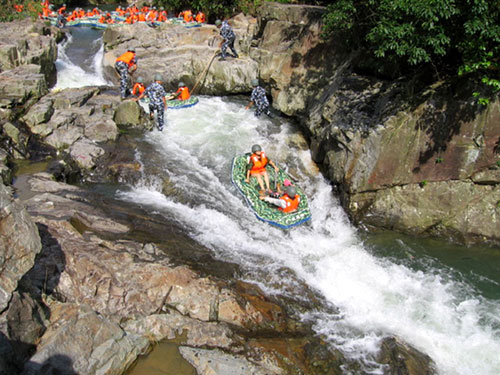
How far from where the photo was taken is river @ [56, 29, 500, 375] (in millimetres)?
7016

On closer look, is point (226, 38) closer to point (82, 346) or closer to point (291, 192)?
point (291, 192)

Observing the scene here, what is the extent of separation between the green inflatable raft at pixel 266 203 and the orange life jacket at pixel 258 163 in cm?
28

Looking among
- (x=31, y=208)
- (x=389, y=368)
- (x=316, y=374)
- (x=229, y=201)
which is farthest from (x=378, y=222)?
(x=31, y=208)

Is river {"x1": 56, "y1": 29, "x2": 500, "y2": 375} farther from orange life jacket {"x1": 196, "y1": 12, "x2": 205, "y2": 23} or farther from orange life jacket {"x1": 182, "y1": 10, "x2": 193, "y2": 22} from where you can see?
orange life jacket {"x1": 182, "y1": 10, "x2": 193, "y2": 22}

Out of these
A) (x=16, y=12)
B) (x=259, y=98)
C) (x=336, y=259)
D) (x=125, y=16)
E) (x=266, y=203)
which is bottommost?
(x=336, y=259)

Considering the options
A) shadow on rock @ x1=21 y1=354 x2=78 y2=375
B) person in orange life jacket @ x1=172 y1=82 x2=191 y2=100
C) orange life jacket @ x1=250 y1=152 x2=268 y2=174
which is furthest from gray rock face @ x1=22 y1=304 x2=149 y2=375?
person in orange life jacket @ x1=172 y1=82 x2=191 y2=100

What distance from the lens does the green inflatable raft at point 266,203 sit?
32.2 feet

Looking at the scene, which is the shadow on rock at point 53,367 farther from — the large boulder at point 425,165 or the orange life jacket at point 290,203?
the large boulder at point 425,165

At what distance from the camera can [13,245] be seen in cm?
479

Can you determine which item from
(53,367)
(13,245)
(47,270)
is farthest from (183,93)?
(53,367)

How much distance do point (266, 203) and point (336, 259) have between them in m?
2.43

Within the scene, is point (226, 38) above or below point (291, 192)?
above

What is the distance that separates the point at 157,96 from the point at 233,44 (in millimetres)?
5771

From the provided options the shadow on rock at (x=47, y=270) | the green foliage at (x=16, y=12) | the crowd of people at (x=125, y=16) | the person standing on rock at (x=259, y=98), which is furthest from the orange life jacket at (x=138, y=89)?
the green foliage at (x=16, y=12)
